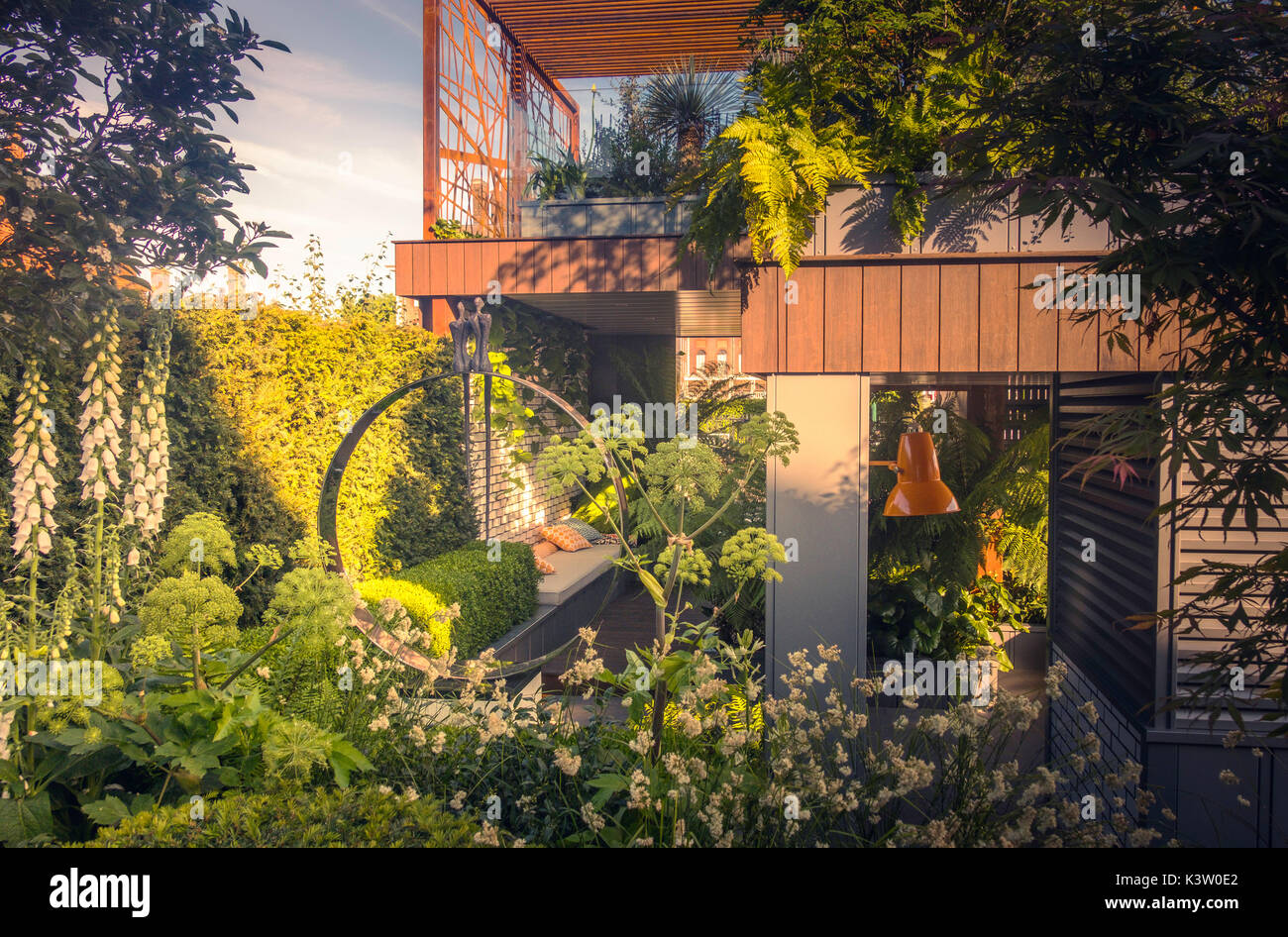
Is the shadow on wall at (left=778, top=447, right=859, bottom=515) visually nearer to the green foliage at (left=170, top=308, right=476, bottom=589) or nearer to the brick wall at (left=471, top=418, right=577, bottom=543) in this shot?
the green foliage at (left=170, top=308, right=476, bottom=589)

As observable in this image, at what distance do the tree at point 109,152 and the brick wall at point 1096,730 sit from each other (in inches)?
168

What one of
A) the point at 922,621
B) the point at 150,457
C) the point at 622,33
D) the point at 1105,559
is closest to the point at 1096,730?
the point at 1105,559

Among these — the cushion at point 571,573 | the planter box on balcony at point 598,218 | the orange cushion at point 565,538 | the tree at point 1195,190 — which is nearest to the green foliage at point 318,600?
the tree at point 1195,190

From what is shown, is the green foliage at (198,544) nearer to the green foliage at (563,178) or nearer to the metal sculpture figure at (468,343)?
the metal sculpture figure at (468,343)

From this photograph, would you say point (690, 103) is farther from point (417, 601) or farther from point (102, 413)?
point (102, 413)

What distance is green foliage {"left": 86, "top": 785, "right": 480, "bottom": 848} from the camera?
1.66 meters

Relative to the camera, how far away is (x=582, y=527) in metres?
9.44

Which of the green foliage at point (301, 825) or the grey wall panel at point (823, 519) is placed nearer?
the green foliage at point (301, 825)

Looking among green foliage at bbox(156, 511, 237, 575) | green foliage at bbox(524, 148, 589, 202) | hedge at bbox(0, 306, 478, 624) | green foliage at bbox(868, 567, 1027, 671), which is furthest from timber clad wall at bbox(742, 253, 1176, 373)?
green foliage at bbox(524, 148, 589, 202)

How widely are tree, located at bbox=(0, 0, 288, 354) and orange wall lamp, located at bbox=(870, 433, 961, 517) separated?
11.0 feet

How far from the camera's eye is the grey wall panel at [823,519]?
10.6 feet
